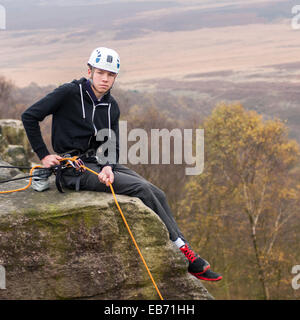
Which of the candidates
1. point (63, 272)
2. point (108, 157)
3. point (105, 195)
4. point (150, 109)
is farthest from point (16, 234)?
point (150, 109)

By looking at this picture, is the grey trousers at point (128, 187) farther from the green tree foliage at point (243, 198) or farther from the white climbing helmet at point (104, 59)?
the green tree foliage at point (243, 198)

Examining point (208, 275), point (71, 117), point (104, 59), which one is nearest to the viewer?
point (104, 59)

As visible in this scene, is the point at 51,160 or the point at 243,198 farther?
the point at 243,198

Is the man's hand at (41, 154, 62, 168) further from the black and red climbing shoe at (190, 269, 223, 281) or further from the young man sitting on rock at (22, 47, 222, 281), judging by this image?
the black and red climbing shoe at (190, 269, 223, 281)

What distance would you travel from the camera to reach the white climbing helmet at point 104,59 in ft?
18.1

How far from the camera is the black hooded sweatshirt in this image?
5.48 m

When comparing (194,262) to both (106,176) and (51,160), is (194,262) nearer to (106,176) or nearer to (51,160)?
(106,176)

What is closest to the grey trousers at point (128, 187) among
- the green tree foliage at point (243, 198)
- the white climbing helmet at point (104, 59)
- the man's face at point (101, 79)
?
the man's face at point (101, 79)

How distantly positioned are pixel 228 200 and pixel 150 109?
54.3ft

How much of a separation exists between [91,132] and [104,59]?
958 mm

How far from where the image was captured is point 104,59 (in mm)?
5527

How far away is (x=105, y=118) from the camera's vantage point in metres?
5.87

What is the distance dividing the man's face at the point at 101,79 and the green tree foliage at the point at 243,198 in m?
25.7

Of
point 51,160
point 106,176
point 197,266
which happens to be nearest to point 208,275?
point 197,266
